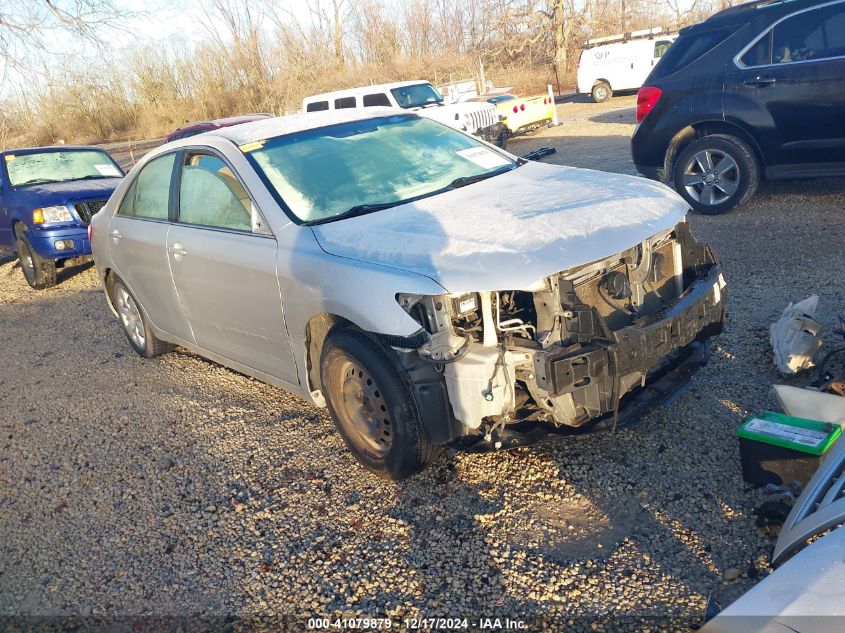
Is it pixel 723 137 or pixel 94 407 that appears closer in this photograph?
pixel 94 407

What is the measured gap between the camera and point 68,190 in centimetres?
908

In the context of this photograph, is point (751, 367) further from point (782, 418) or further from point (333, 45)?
point (333, 45)

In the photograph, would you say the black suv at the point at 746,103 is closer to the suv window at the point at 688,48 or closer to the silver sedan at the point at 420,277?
the suv window at the point at 688,48

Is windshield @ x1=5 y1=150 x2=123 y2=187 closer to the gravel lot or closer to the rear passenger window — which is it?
the gravel lot

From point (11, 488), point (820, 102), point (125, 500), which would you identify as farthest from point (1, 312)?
point (820, 102)

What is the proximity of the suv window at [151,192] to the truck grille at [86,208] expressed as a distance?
3.85 meters

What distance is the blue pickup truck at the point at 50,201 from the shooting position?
28.7 ft

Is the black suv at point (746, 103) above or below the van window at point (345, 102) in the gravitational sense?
below

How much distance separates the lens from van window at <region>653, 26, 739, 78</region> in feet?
23.6

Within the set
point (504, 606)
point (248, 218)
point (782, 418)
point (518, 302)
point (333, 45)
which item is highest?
point (333, 45)

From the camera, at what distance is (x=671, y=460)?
3.46m

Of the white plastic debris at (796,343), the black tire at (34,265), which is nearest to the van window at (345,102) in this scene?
the black tire at (34,265)

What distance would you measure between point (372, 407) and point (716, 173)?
17.7ft

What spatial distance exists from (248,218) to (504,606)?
2.49 m
